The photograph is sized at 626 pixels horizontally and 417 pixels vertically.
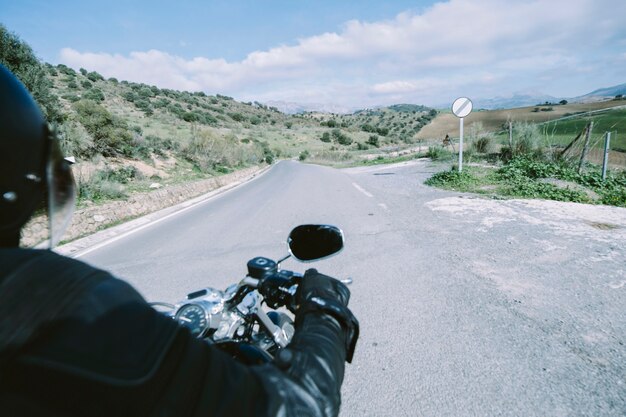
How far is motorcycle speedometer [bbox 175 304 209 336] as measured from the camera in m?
1.43

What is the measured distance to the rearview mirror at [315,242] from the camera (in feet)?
5.74

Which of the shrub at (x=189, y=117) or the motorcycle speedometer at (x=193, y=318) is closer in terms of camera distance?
the motorcycle speedometer at (x=193, y=318)

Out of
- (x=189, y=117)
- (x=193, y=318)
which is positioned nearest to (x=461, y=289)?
(x=193, y=318)

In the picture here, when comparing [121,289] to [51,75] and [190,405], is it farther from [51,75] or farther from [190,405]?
[51,75]

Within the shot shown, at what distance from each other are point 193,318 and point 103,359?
880 millimetres

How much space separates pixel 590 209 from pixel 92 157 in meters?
16.7

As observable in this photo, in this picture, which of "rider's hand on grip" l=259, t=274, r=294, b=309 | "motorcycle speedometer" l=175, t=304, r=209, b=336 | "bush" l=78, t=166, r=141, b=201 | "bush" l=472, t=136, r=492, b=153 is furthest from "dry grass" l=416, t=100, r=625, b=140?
"motorcycle speedometer" l=175, t=304, r=209, b=336

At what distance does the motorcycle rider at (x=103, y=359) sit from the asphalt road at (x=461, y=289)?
1.73 m

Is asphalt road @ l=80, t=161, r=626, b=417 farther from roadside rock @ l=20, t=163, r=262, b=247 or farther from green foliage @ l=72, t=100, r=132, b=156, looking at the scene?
green foliage @ l=72, t=100, r=132, b=156

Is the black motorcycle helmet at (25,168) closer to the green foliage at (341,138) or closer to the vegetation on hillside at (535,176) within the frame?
the vegetation on hillside at (535,176)

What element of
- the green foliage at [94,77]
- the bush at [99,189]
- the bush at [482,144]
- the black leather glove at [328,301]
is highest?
the green foliage at [94,77]

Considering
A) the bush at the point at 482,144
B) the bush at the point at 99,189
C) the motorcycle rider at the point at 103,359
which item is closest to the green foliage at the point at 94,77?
the bush at the point at 99,189

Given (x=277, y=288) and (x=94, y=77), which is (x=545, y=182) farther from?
(x=94, y=77)

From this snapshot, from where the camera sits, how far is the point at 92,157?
1442cm
